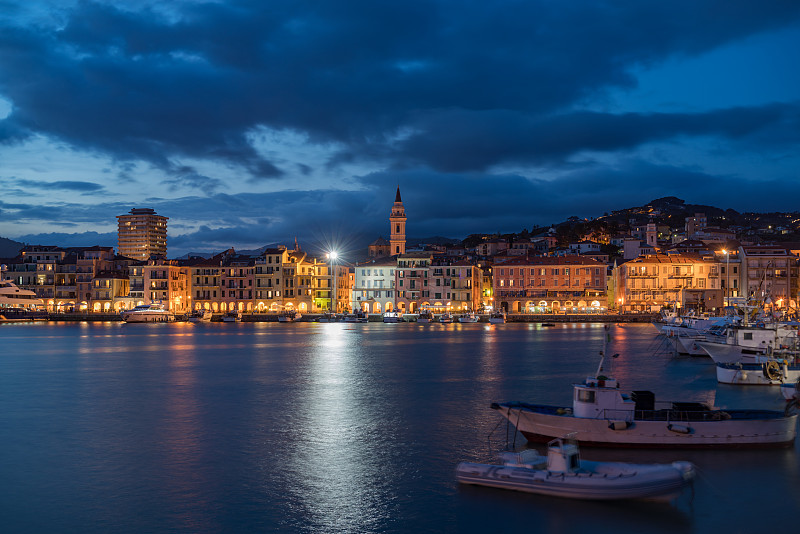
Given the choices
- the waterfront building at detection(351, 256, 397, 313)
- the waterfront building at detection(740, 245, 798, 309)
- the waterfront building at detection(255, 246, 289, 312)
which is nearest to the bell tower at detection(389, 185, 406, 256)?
the waterfront building at detection(351, 256, 397, 313)

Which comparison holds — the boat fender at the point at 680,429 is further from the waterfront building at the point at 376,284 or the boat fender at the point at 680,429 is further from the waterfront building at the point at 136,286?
the waterfront building at the point at 136,286

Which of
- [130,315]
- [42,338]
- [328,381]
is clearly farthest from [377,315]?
[328,381]

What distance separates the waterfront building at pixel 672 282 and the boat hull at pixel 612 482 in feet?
337

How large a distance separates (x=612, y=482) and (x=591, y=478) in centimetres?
52

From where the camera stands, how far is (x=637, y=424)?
22891mm

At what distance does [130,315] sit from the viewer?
418 feet

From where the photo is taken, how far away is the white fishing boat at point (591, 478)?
18078 millimetres

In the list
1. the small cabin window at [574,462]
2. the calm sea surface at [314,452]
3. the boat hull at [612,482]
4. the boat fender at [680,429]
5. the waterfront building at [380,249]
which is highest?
the waterfront building at [380,249]

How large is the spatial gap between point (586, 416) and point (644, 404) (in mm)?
2346

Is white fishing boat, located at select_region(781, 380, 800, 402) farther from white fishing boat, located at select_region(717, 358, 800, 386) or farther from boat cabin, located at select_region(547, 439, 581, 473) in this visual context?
boat cabin, located at select_region(547, 439, 581, 473)

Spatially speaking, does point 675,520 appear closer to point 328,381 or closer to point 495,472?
point 495,472

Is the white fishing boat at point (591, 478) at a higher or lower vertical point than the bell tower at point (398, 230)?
lower

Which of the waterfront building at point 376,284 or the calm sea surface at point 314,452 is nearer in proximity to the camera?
the calm sea surface at point 314,452

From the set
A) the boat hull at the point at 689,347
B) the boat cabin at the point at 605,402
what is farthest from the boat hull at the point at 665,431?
the boat hull at the point at 689,347
